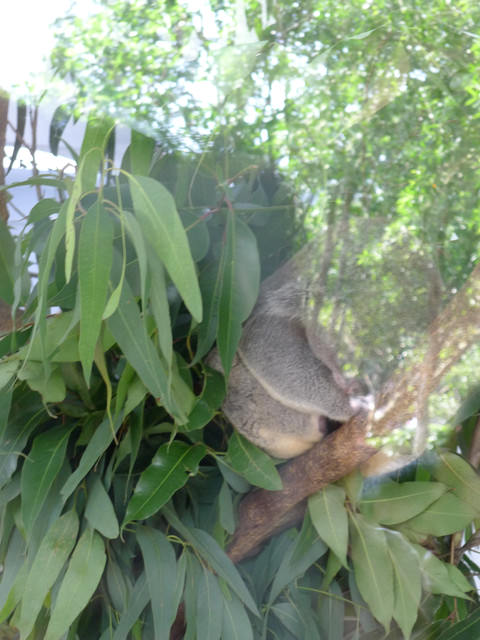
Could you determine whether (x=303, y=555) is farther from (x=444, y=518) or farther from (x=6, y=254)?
(x=6, y=254)

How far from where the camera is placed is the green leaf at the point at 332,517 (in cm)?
69

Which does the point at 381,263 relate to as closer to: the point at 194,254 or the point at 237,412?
the point at 194,254

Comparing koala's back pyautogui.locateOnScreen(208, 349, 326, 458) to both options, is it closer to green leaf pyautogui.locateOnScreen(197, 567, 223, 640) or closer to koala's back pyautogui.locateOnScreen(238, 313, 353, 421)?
koala's back pyautogui.locateOnScreen(238, 313, 353, 421)

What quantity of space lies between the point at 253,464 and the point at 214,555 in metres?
0.12

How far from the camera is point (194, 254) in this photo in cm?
59

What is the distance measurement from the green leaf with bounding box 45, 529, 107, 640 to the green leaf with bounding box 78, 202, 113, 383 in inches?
11.0

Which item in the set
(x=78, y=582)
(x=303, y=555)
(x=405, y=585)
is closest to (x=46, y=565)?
(x=78, y=582)

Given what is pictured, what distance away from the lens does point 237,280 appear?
60 centimetres

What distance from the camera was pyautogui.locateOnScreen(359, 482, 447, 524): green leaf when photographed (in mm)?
708

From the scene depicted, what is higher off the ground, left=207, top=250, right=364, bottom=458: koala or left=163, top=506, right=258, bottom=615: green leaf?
left=207, top=250, right=364, bottom=458: koala

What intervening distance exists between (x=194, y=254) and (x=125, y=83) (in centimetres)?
15

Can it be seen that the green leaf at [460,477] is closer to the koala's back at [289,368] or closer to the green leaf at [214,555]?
the koala's back at [289,368]

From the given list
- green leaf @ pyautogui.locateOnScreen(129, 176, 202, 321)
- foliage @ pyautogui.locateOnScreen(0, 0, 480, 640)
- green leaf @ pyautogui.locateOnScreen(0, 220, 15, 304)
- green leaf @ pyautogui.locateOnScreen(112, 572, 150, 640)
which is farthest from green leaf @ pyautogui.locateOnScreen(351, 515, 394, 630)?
green leaf @ pyautogui.locateOnScreen(0, 220, 15, 304)

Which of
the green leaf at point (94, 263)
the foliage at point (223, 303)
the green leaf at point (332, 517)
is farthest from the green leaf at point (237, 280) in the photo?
the green leaf at point (332, 517)
